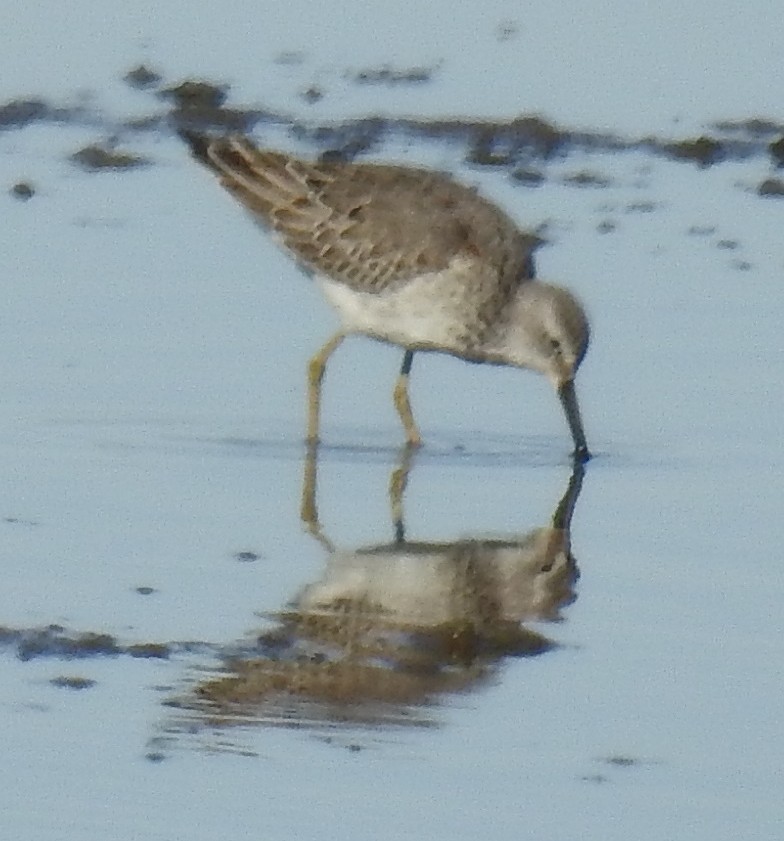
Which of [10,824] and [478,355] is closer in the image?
[10,824]

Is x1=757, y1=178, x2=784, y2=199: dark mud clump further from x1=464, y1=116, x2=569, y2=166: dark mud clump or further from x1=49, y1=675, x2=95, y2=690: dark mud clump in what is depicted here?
x1=49, y1=675, x2=95, y2=690: dark mud clump

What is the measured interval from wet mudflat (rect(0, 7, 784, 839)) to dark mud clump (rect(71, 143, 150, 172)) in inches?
0.7

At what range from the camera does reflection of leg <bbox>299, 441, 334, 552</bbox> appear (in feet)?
34.2

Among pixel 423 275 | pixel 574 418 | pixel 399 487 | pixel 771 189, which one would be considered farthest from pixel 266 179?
pixel 771 189

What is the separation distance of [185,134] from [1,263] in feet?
4.02

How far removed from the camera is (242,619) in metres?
9.34

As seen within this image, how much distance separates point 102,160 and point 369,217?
3.51m

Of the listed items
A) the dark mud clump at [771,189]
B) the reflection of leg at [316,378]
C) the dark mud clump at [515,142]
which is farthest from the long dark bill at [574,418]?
the dark mud clump at [515,142]

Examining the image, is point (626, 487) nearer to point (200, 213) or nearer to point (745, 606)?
point (745, 606)

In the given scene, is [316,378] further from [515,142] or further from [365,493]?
[515,142]

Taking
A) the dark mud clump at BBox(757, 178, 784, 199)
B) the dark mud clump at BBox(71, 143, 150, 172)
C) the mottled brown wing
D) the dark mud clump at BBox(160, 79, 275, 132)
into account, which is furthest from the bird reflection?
the dark mud clump at BBox(160, 79, 275, 132)

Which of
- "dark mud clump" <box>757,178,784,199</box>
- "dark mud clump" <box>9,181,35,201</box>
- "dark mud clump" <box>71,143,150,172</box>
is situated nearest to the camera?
"dark mud clump" <box>9,181,35,201</box>

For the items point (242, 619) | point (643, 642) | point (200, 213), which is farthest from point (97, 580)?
point (200, 213)

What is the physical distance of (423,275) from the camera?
1193cm
